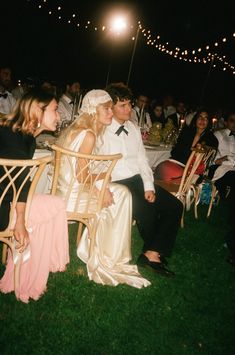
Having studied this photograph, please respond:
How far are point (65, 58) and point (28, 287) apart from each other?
44.0 feet

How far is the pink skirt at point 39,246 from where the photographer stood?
2264 millimetres

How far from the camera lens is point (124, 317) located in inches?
96.1

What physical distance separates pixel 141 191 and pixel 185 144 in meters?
1.52

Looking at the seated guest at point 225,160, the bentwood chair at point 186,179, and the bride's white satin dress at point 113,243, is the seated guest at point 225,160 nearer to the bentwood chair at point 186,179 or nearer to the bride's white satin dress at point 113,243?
the bentwood chair at point 186,179

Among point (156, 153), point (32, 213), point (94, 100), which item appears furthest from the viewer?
point (156, 153)

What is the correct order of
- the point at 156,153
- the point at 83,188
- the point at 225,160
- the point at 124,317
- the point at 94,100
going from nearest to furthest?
the point at 124,317 < the point at 83,188 < the point at 94,100 < the point at 156,153 < the point at 225,160

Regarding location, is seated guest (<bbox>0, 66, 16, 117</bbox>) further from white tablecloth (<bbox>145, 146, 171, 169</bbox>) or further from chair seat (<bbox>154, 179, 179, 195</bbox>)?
chair seat (<bbox>154, 179, 179, 195</bbox>)

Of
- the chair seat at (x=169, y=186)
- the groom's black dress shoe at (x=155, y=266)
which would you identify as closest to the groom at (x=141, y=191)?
the groom's black dress shoe at (x=155, y=266)

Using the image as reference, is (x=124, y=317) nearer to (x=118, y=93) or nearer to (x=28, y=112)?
(x=28, y=112)

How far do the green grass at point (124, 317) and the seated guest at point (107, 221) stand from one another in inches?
4.9

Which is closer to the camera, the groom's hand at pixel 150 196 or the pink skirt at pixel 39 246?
the pink skirt at pixel 39 246

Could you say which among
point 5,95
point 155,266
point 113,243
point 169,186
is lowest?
point 155,266

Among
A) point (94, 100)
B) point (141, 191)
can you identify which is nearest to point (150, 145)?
point (141, 191)

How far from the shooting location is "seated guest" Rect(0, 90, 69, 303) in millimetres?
2113
